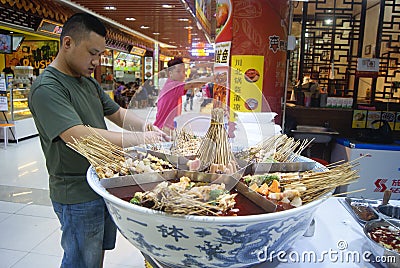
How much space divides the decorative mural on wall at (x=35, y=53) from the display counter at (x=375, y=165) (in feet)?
29.9

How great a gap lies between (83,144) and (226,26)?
Answer: 219 cm

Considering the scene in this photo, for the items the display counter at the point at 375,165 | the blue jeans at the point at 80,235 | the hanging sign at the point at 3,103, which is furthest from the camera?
the hanging sign at the point at 3,103

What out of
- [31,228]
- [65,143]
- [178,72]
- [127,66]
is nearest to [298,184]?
[178,72]

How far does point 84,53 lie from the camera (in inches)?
62.1

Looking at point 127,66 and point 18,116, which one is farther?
point 127,66

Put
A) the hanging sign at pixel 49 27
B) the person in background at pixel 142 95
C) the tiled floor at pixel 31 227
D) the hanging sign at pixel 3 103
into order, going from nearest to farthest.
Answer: the person in background at pixel 142 95, the tiled floor at pixel 31 227, the hanging sign at pixel 3 103, the hanging sign at pixel 49 27

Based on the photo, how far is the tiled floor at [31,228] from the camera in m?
2.60

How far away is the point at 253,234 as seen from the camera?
0.86m

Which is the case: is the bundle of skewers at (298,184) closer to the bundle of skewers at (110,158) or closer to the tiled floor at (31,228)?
the bundle of skewers at (110,158)

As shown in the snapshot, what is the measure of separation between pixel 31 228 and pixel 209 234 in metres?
2.88

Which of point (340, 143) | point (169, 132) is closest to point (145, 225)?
point (169, 132)

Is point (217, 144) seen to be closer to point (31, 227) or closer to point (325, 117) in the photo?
point (31, 227)

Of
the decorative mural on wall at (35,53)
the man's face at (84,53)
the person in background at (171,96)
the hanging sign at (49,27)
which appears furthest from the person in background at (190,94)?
the decorative mural on wall at (35,53)

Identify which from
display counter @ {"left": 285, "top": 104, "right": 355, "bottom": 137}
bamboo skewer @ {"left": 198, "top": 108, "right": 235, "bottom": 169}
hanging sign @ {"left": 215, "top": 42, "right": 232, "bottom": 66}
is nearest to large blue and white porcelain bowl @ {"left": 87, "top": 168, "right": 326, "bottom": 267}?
bamboo skewer @ {"left": 198, "top": 108, "right": 235, "bottom": 169}
